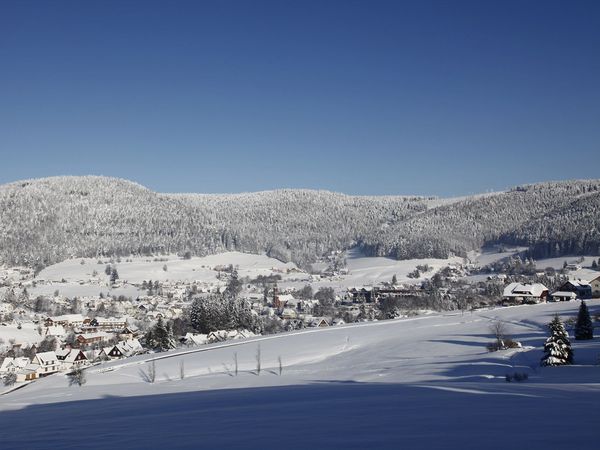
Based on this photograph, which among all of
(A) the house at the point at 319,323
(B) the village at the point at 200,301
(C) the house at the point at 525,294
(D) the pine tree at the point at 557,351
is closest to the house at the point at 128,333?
(B) the village at the point at 200,301

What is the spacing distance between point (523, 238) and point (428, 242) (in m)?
25.3

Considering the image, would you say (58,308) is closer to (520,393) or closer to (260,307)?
(260,307)

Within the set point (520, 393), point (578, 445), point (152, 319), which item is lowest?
point (152, 319)

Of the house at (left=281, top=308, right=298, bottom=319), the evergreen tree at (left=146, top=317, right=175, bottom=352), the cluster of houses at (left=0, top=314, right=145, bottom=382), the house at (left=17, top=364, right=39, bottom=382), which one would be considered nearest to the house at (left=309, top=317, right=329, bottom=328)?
the house at (left=281, top=308, right=298, bottom=319)

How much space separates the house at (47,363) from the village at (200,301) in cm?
11

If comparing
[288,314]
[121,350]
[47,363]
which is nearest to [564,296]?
[288,314]

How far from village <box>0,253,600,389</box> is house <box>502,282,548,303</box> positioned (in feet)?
0.35

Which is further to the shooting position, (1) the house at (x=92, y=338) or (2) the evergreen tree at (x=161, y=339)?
(1) the house at (x=92, y=338)

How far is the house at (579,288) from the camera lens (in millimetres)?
59250

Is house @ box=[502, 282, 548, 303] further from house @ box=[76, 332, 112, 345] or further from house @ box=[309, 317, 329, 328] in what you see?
house @ box=[76, 332, 112, 345]

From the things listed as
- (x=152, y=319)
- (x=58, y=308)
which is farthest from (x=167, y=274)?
(x=152, y=319)

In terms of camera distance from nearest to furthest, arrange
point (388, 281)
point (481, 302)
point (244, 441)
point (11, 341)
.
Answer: point (244, 441)
point (11, 341)
point (481, 302)
point (388, 281)

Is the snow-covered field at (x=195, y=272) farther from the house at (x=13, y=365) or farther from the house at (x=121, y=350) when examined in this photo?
the house at (x=13, y=365)

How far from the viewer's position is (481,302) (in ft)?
214
